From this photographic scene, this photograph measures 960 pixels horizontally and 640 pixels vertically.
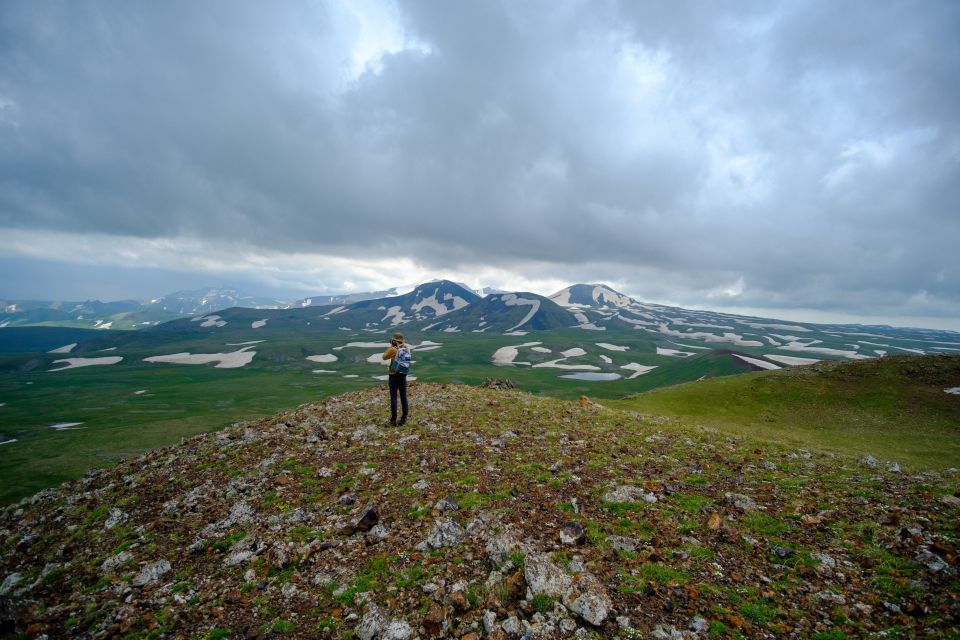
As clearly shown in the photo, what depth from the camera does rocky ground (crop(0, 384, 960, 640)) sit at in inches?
333

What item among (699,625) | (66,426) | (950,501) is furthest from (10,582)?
(66,426)

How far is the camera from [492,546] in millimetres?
10695

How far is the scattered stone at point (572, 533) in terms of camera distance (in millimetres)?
10906

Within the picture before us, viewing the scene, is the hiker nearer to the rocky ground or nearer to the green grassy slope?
the rocky ground

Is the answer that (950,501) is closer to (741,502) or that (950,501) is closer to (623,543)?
(741,502)

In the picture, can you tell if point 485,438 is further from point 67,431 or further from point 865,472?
point 67,431

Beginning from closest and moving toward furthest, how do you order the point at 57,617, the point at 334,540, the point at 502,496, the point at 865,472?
the point at 57,617 < the point at 334,540 < the point at 502,496 < the point at 865,472

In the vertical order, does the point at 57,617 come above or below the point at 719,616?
below

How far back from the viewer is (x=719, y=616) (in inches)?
322

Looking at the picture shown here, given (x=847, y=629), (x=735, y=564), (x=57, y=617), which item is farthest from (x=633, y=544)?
(x=57, y=617)

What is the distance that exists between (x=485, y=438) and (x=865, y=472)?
15.0m

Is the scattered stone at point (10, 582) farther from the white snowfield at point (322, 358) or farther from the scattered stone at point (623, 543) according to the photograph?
the white snowfield at point (322, 358)

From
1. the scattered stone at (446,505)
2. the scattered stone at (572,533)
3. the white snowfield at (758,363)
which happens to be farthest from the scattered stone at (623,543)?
the white snowfield at (758,363)

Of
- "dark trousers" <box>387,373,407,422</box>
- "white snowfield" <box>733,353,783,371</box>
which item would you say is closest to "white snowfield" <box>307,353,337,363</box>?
"white snowfield" <box>733,353,783,371</box>
